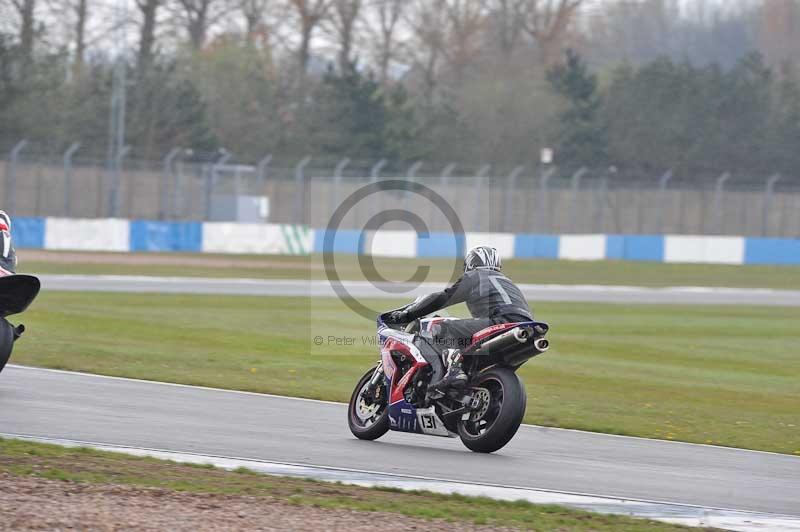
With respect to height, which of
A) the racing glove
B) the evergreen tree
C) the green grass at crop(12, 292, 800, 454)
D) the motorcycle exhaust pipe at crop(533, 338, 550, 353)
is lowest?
the green grass at crop(12, 292, 800, 454)

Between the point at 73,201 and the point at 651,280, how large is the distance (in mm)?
18627

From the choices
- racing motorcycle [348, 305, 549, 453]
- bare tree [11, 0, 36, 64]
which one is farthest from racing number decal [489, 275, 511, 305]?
bare tree [11, 0, 36, 64]

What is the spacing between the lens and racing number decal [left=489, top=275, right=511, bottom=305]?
9.68m

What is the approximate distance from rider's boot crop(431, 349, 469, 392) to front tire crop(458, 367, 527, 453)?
87 millimetres

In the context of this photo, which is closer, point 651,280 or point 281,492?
point 281,492

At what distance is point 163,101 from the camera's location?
190ft

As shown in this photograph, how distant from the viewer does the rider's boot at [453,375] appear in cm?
961

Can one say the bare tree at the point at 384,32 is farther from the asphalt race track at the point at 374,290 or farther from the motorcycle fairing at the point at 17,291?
the motorcycle fairing at the point at 17,291

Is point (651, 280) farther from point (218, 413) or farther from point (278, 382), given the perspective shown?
point (218, 413)

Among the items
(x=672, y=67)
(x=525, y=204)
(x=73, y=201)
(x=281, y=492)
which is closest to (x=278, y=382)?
(x=281, y=492)

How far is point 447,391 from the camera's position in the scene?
972 cm

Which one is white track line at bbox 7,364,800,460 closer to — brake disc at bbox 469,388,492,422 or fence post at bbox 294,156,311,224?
brake disc at bbox 469,388,492,422

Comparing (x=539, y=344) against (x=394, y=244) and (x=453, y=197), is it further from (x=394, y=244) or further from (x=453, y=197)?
(x=453, y=197)

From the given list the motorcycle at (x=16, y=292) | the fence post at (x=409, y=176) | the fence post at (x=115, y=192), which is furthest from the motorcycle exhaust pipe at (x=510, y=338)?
the fence post at (x=409, y=176)
